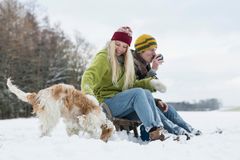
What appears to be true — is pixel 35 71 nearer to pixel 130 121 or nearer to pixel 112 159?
pixel 130 121

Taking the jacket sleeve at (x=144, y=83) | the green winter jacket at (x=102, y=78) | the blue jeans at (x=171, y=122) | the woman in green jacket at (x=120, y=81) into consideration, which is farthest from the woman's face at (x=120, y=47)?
the blue jeans at (x=171, y=122)

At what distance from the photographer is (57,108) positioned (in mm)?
4543

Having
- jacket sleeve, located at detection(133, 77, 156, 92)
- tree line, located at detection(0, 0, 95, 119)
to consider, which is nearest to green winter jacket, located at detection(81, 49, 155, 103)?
jacket sleeve, located at detection(133, 77, 156, 92)

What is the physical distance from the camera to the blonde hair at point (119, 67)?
5.35 m

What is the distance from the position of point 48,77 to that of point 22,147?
33085 millimetres

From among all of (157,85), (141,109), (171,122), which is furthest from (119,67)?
(171,122)

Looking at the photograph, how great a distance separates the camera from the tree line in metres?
30.0

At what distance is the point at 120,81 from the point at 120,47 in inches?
16.9

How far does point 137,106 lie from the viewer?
16.6ft

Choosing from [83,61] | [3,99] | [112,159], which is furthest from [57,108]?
[83,61]

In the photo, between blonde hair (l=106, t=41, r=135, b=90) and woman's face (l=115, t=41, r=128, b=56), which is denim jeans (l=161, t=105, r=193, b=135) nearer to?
blonde hair (l=106, t=41, r=135, b=90)

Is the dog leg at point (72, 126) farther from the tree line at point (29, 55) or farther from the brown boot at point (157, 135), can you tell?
the tree line at point (29, 55)

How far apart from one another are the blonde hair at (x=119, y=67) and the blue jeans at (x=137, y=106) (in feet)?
0.82

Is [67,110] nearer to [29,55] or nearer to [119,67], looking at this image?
[119,67]
